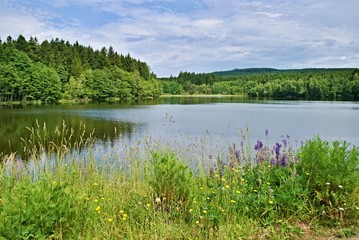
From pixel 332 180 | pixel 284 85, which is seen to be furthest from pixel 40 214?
pixel 284 85

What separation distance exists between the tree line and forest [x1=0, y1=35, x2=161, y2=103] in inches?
2183

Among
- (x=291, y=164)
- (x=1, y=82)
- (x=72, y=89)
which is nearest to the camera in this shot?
(x=291, y=164)

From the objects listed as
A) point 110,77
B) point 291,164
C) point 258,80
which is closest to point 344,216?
point 291,164

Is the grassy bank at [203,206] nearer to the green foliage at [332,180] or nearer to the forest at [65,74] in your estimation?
the green foliage at [332,180]

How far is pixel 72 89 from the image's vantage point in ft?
238

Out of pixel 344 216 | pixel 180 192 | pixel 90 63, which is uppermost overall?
pixel 90 63

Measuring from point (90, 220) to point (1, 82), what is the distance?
61611mm

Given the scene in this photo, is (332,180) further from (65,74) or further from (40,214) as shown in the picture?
(65,74)

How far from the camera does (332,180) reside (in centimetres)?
453

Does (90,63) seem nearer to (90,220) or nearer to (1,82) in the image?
(1,82)

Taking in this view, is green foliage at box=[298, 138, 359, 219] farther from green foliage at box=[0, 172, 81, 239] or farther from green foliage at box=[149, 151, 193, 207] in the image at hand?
green foliage at box=[0, 172, 81, 239]

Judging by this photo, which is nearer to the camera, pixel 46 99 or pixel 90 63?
pixel 46 99

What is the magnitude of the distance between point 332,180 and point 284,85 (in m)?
139

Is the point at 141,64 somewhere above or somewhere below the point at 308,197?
above
